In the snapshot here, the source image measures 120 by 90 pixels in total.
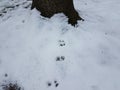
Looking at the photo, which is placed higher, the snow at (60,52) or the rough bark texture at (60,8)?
the rough bark texture at (60,8)

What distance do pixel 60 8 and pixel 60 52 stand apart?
3.53ft

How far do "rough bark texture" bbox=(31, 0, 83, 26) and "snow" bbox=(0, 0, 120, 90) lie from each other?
123 millimetres

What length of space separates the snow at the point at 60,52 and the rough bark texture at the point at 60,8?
0.40 feet

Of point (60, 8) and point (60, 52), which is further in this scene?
point (60, 8)

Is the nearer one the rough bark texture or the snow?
the snow

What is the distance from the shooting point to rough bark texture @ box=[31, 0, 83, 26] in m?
4.08

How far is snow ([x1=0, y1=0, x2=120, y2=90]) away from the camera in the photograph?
344cm

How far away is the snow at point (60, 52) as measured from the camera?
A: 344 centimetres

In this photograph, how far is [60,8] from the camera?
13.6 feet

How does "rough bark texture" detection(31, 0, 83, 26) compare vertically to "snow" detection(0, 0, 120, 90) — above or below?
above

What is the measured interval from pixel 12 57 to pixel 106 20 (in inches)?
97.4

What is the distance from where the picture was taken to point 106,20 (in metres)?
4.59

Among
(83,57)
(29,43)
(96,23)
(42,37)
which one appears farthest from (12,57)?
(96,23)

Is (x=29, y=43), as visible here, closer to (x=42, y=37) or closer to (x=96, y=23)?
(x=42, y=37)
